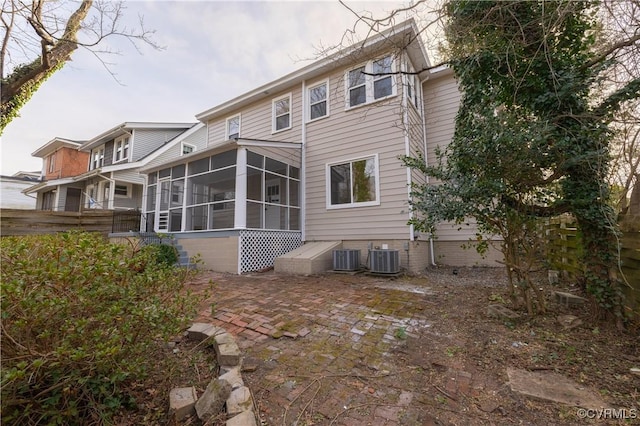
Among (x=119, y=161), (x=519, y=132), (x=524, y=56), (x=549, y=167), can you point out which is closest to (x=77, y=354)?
(x=519, y=132)

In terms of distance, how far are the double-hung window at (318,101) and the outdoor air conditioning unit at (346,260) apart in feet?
15.8

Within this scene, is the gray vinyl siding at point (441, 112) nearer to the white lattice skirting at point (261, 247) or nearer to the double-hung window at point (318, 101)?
the double-hung window at point (318, 101)

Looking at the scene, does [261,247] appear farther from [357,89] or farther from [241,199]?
[357,89]

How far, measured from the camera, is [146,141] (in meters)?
15.6

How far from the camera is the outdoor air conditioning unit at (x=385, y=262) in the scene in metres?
6.93

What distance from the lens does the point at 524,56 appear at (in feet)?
12.9

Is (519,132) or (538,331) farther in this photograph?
(519,132)

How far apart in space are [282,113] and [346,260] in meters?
6.24

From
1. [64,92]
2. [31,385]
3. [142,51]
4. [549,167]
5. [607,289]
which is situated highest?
[142,51]

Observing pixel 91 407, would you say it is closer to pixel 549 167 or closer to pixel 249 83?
pixel 549 167

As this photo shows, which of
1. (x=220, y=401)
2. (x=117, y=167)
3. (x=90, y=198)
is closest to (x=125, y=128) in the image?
(x=117, y=167)

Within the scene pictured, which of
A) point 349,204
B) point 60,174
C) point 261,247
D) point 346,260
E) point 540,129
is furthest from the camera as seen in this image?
point 60,174

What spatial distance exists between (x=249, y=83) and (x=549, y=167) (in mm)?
10014

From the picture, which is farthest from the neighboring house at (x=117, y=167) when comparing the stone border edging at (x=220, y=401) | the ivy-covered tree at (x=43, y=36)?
the stone border edging at (x=220, y=401)
